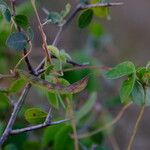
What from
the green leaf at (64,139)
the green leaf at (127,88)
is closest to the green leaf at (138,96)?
the green leaf at (127,88)

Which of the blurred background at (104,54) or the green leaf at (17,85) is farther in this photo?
the blurred background at (104,54)

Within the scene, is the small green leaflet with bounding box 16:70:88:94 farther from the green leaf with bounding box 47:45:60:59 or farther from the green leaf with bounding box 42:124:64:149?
the green leaf with bounding box 42:124:64:149

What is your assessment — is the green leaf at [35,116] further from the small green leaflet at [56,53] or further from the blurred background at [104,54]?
the blurred background at [104,54]

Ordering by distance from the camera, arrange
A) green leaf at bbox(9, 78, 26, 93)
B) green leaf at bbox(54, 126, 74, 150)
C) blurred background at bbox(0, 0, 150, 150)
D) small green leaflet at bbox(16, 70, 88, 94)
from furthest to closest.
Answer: blurred background at bbox(0, 0, 150, 150), green leaf at bbox(54, 126, 74, 150), green leaf at bbox(9, 78, 26, 93), small green leaflet at bbox(16, 70, 88, 94)

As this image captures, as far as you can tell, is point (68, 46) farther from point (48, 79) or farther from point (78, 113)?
point (48, 79)

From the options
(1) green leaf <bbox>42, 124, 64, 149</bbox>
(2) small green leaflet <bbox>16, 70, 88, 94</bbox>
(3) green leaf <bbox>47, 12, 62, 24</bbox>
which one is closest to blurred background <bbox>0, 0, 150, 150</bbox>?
(1) green leaf <bbox>42, 124, 64, 149</bbox>

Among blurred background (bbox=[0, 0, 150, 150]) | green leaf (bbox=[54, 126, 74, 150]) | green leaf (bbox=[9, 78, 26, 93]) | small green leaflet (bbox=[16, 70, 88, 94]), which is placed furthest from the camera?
blurred background (bbox=[0, 0, 150, 150])

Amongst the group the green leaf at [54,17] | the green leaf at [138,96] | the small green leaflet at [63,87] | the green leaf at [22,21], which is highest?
the green leaf at [22,21]
